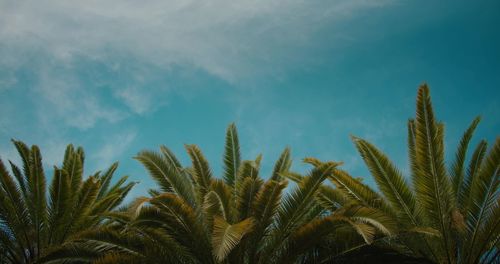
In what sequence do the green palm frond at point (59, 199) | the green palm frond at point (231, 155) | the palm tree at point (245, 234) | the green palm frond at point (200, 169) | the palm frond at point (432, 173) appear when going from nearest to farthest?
the palm tree at point (245, 234) → the palm frond at point (432, 173) → the green palm frond at point (200, 169) → the green palm frond at point (59, 199) → the green palm frond at point (231, 155)

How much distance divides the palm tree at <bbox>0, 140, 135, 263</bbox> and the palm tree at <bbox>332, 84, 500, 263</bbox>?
7.71 meters

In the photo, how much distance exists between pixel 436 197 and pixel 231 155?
21.6ft

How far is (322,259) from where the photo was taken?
1227 centimetres

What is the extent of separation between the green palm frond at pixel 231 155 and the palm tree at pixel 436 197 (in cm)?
390

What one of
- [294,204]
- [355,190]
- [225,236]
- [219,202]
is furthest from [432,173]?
[225,236]

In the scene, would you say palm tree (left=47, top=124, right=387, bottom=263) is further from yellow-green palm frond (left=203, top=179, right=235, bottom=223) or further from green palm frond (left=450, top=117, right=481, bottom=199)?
green palm frond (left=450, top=117, right=481, bottom=199)

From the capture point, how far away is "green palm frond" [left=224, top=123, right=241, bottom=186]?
52.4ft

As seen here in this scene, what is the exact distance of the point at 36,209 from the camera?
49.1 feet

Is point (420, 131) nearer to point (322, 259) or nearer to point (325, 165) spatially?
point (325, 165)

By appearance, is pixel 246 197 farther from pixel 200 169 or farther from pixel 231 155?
pixel 231 155

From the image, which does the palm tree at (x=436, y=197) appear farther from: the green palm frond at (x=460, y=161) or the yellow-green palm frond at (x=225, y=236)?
the yellow-green palm frond at (x=225, y=236)

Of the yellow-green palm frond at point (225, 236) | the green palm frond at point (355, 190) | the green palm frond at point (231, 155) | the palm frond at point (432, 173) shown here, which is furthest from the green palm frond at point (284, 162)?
the yellow-green palm frond at point (225, 236)

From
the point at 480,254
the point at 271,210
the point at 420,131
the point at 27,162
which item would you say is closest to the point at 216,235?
the point at 271,210

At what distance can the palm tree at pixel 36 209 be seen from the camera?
578 inches
